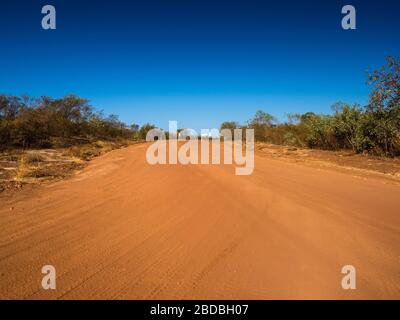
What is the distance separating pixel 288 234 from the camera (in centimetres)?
387

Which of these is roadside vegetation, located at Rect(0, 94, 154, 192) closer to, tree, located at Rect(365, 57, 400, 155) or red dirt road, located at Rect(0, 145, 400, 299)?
red dirt road, located at Rect(0, 145, 400, 299)

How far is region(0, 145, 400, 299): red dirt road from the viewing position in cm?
267

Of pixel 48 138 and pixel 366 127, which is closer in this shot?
pixel 366 127

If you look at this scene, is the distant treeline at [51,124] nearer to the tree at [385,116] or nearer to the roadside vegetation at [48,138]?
the roadside vegetation at [48,138]

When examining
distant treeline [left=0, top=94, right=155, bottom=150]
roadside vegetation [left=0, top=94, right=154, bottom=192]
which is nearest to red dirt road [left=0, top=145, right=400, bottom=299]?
roadside vegetation [left=0, top=94, right=154, bottom=192]

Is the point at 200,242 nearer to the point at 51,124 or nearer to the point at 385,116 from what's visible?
the point at 385,116

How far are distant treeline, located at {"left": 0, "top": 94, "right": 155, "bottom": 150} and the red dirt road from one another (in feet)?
42.8

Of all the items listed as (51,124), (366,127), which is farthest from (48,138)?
(366,127)

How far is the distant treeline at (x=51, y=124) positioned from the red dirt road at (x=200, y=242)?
13031 mm

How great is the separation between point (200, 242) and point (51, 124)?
21.5 metres

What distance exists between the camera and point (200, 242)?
3629mm

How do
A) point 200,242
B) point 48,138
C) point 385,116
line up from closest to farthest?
point 200,242, point 385,116, point 48,138

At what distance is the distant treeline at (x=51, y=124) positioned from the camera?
56.5ft
